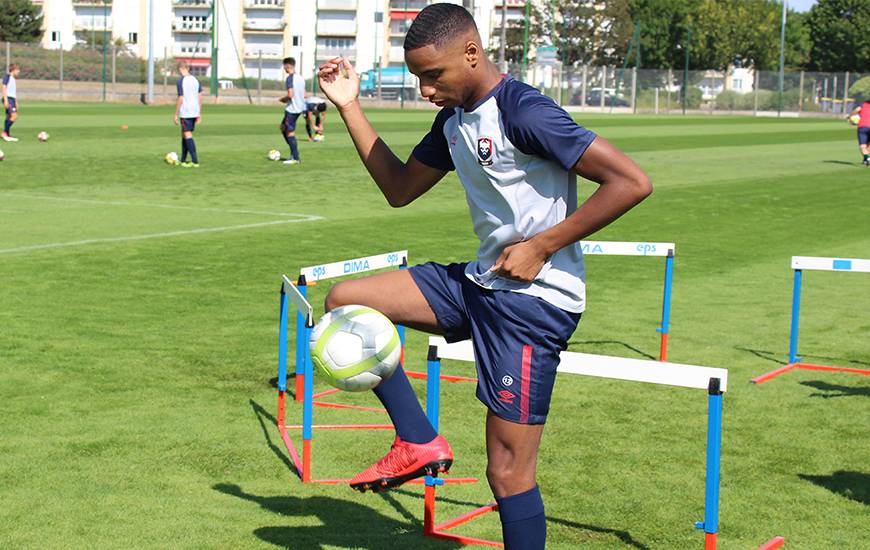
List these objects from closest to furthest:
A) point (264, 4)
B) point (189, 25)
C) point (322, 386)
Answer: point (322, 386)
point (264, 4)
point (189, 25)

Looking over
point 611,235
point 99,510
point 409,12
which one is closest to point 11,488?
point 99,510

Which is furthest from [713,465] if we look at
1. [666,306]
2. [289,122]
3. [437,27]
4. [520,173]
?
[289,122]

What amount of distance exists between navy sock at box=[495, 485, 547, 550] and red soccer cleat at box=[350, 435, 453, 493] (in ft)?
1.32

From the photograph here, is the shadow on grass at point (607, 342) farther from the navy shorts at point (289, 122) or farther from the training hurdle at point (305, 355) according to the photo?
the navy shorts at point (289, 122)

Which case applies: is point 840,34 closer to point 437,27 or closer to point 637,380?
point 637,380

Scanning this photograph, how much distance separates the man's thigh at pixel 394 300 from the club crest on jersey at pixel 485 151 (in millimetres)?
666

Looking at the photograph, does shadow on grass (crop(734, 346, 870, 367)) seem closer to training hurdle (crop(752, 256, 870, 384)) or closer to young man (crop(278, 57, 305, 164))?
training hurdle (crop(752, 256, 870, 384))

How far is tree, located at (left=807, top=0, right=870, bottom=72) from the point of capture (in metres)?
98.6

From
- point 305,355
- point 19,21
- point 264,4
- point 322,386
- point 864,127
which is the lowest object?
point 322,386

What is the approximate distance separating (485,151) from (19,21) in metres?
99.6

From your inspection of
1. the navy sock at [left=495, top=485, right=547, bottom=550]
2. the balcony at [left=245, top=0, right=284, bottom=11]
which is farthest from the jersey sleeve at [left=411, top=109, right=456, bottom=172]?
the balcony at [left=245, top=0, right=284, bottom=11]

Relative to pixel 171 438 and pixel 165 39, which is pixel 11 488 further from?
pixel 165 39

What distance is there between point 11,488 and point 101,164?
20.0 m

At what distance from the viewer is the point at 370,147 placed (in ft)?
17.3
